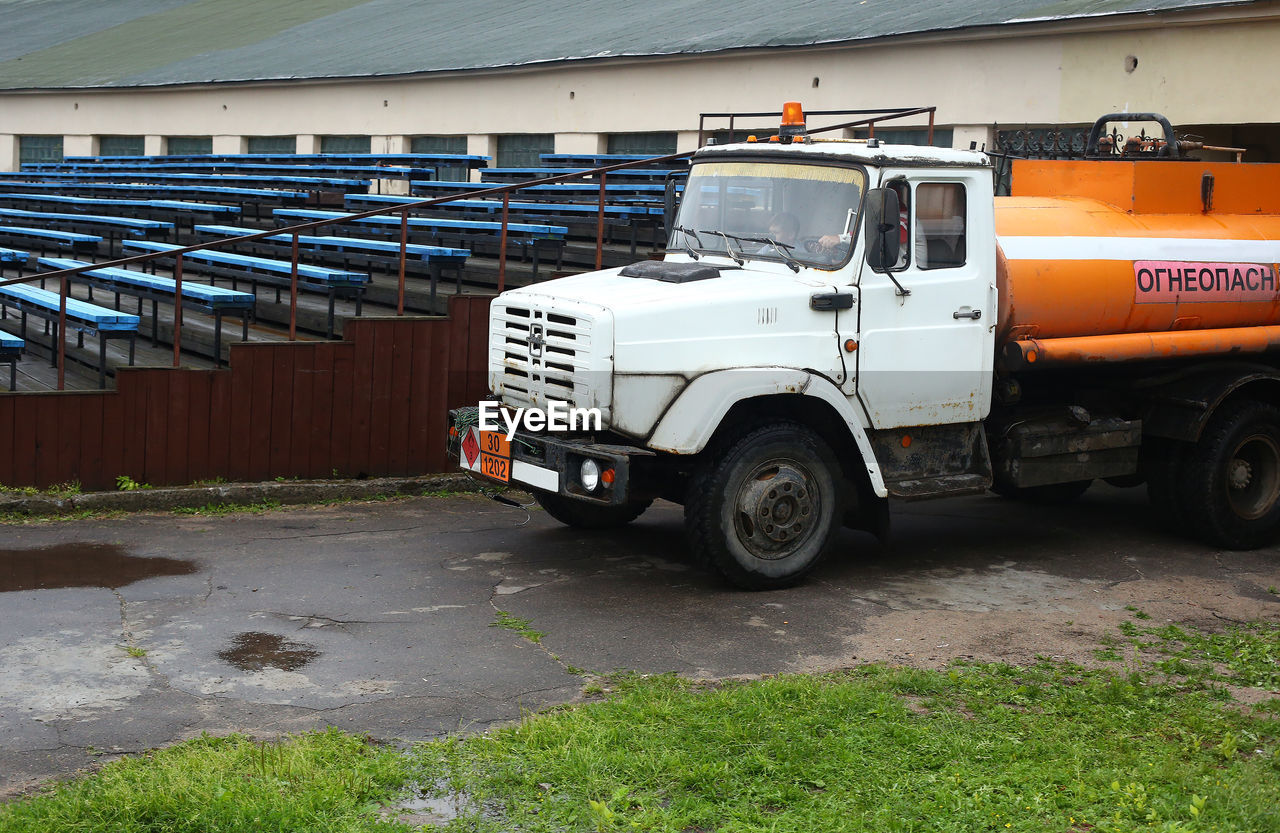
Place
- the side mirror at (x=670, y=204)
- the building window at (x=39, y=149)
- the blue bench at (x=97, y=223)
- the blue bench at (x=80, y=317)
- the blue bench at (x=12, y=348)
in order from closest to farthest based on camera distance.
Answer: the side mirror at (x=670, y=204) < the blue bench at (x=12, y=348) < the blue bench at (x=80, y=317) < the blue bench at (x=97, y=223) < the building window at (x=39, y=149)

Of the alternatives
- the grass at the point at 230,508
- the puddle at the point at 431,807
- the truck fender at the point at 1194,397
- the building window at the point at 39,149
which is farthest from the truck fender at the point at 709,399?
the building window at the point at 39,149

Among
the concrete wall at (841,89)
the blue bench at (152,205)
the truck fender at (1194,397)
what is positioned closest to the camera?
the truck fender at (1194,397)

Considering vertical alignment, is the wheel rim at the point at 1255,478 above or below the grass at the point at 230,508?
above

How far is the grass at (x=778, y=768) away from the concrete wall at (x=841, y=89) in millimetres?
8812

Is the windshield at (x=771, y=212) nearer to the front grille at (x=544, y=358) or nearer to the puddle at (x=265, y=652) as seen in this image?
the front grille at (x=544, y=358)

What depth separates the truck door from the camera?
812 cm

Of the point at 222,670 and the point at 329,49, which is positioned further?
the point at 329,49

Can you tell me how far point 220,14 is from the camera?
3766 centimetres

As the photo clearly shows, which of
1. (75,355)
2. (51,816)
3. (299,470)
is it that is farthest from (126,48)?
(51,816)

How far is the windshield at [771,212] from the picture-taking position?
809 centimetres

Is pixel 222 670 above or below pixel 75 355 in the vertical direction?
below

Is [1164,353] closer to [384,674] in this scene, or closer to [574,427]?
[574,427]

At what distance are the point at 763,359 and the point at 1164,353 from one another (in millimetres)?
3177

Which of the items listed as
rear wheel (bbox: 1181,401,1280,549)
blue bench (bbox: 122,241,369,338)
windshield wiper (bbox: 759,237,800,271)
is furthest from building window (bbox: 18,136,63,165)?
rear wheel (bbox: 1181,401,1280,549)
